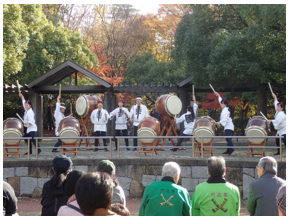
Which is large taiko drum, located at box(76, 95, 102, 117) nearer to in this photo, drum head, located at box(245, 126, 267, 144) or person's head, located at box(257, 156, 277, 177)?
drum head, located at box(245, 126, 267, 144)

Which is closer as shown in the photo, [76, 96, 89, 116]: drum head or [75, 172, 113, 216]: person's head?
[75, 172, 113, 216]: person's head

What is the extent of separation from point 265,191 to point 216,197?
20.5 inches

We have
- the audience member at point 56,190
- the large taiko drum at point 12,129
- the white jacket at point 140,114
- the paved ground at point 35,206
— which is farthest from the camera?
the white jacket at point 140,114

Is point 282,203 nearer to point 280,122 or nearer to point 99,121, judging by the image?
point 280,122

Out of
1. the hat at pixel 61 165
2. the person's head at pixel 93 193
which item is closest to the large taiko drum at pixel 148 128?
the hat at pixel 61 165

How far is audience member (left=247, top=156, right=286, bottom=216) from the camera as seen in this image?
454 centimetres

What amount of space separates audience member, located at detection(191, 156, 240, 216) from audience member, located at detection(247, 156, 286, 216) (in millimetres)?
214

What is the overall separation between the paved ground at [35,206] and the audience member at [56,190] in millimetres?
4196

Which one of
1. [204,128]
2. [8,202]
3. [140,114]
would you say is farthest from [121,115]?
[8,202]

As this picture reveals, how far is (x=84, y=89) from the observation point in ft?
55.3

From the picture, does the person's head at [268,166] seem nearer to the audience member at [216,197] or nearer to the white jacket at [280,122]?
the audience member at [216,197]

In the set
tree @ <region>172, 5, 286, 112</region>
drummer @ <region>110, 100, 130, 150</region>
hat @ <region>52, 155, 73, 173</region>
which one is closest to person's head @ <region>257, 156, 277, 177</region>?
hat @ <region>52, 155, 73, 173</region>

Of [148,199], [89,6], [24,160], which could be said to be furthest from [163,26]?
[148,199]

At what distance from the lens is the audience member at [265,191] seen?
4535 mm
